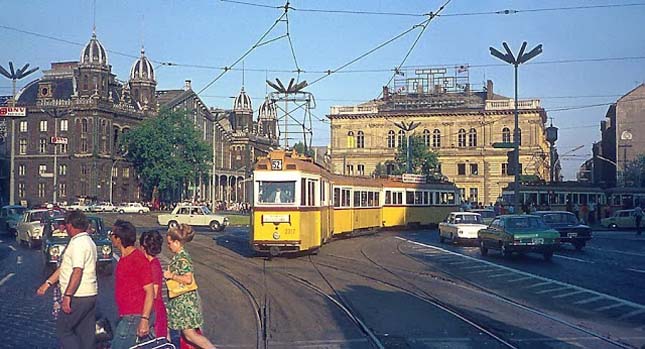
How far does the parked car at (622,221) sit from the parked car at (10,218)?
124 ft

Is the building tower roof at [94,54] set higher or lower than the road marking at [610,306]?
higher

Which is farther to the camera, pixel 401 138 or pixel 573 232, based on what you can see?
pixel 401 138

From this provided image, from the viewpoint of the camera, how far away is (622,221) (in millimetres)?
53906

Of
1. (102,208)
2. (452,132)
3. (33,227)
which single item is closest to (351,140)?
(452,132)

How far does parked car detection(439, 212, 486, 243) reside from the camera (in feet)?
116

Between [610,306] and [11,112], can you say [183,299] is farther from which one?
[11,112]

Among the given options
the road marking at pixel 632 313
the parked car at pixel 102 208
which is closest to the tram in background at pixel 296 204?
the road marking at pixel 632 313

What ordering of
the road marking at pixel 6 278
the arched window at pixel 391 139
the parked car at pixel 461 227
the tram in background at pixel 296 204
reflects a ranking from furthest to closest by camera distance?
the arched window at pixel 391 139, the parked car at pixel 461 227, the tram in background at pixel 296 204, the road marking at pixel 6 278

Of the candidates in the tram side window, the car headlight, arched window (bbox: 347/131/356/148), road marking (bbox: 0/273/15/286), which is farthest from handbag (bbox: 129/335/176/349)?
arched window (bbox: 347/131/356/148)

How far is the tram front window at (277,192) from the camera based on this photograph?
24.6 metres

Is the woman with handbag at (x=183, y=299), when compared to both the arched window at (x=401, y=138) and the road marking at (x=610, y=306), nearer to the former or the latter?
the road marking at (x=610, y=306)

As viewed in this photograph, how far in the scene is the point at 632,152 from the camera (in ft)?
342

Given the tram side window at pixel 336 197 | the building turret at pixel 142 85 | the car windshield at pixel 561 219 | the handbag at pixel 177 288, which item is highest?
the building turret at pixel 142 85

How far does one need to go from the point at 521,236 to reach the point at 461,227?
8798 millimetres
